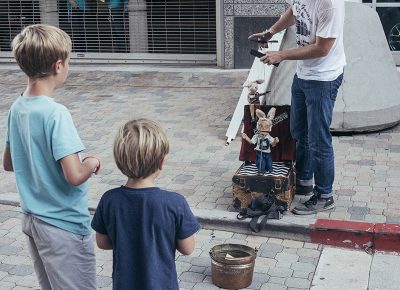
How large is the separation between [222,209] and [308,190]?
28.9 inches

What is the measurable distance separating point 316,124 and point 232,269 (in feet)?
4.40

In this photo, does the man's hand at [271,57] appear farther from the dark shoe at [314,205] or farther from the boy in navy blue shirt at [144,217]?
the boy in navy blue shirt at [144,217]

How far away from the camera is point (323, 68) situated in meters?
5.02

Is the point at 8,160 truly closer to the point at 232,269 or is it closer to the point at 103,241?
the point at 103,241

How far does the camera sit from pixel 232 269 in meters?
4.29

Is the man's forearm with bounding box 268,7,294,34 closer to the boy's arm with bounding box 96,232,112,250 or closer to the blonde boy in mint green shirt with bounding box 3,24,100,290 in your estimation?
the blonde boy in mint green shirt with bounding box 3,24,100,290

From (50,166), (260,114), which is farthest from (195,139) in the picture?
(50,166)

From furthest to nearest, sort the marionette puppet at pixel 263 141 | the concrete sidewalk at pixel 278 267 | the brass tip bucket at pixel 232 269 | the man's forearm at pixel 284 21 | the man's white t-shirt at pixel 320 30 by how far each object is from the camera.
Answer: the man's forearm at pixel 284 21 → the marionette puppet at pixel 263 141 → the man's white t-shirt at pixel 320 30 → the concrete sidewalk at pixel 278 267 → the brass tip bucket at pixel 232 269

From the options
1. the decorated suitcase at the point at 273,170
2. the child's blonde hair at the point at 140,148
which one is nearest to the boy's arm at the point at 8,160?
the child's blonde hair at the point at 140,148

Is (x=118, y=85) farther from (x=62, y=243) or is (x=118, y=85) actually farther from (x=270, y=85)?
(x=62, y=243)

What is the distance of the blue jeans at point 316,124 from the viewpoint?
5035 millimetres

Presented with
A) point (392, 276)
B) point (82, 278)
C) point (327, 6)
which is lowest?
point (392, 276)

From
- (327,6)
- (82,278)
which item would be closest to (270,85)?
(327,6)

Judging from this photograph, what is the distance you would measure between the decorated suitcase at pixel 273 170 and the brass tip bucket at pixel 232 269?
886mm
